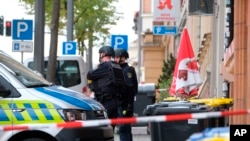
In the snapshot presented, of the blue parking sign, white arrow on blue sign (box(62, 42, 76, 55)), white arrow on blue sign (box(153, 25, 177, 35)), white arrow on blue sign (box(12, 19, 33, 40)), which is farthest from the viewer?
white arrow on blue sign (box(153, 25, 177, 35))

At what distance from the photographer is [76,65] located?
2509cm

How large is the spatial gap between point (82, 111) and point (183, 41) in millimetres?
7240

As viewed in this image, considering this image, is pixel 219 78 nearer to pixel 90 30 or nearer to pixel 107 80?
pixel 107 80

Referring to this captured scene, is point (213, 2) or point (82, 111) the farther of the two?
point (213, 2)

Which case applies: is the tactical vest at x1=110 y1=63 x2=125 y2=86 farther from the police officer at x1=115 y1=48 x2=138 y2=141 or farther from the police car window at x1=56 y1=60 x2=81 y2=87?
the police car window at x1=56 y1=60 x2=81 y2=87

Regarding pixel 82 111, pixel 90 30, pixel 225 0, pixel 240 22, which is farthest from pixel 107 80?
pixel 90 30

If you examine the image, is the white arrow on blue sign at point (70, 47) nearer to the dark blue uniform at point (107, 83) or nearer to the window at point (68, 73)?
the window at point (68, 73)

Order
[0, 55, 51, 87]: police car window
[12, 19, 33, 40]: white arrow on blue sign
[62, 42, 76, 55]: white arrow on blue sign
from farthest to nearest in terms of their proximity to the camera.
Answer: [62, 42, 76, 55]: white arrow on blue sign → [12, 19, 33, 40]: white arrow on blue sign → [0, 55, 51, 87]: police car window

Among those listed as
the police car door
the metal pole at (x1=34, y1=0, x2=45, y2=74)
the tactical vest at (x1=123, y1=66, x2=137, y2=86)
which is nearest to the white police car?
the police car door

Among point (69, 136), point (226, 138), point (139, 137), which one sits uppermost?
point (226, 138)

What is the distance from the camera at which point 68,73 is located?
25312 mm

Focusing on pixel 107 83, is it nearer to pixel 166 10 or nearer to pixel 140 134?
pixel 140 134

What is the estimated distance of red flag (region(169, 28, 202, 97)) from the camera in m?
16.8

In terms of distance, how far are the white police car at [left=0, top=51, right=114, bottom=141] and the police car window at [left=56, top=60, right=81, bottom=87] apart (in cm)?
1418
